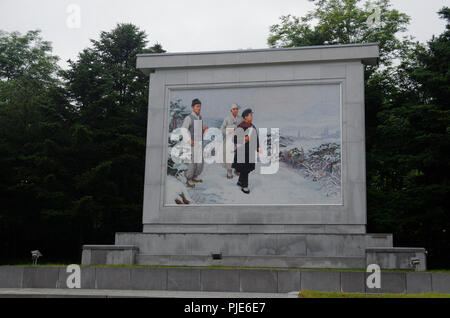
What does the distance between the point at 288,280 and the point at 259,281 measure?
3.07 ft

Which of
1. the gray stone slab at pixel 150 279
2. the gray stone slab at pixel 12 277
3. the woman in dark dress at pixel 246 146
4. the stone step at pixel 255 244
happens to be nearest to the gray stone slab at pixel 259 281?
the gray stone slab at pixel 150 279

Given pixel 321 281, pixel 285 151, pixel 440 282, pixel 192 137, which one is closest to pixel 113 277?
pixel 321 281

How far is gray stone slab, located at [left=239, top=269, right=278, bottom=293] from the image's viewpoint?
57.8ft

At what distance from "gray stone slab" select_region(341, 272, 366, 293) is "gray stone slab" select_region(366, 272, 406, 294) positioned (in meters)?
0.22

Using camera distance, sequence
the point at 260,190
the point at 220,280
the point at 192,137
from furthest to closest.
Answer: the point at 192,137 < the point at 260,190 < the point at 220,280

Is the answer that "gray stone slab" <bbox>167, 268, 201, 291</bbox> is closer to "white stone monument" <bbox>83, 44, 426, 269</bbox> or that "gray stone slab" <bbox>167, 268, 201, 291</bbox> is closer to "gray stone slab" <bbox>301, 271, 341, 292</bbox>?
"white stone monument" <bbox>83, 44, 426, 269</bbox>

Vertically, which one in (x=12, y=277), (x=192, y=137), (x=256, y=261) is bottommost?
(x=12, y=277)

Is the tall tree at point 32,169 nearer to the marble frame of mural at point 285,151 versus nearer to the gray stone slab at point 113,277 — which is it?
the marble frame of mural at point 285,151

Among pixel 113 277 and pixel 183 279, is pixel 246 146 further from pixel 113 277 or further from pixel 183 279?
pixel 113 277

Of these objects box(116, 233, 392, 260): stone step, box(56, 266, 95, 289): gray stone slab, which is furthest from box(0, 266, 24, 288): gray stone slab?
box(116, 233, 392, 260): stone step

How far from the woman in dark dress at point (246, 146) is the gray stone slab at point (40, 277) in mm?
8245

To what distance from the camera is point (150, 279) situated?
725 inches

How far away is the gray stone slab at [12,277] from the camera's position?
63.7ft
